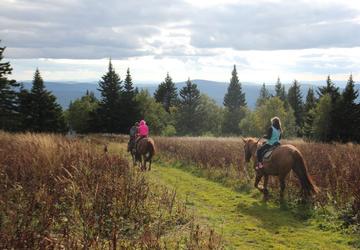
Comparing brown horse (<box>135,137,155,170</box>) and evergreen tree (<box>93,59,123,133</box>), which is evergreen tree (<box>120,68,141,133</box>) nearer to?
evergreen tree (<box>93,59,123,133</box>)

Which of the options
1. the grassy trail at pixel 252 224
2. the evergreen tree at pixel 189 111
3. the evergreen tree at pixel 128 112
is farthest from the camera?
the evergreen tree at pixel 189 111

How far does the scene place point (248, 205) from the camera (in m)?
12.3

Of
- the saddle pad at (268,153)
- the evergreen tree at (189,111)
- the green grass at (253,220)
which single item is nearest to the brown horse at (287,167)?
the saddle pad at (268,153)

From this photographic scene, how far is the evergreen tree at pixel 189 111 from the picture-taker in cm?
8406

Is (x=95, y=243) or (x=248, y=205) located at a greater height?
(x=95, y=243)

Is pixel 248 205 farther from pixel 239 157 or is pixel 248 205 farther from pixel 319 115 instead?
pixel 319 115

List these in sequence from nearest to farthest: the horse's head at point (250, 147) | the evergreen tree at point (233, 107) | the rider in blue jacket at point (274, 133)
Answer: the rider in blue jacket at point (274, 133), the horse's head at point (250, 147), the evergreen tree at point (233, 107)

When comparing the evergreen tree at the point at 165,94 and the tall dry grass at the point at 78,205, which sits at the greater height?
the evergreen tree at the point at 165,94

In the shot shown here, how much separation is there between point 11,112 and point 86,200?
4081 centimetres

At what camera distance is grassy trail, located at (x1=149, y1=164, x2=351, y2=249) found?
8461 millimetres

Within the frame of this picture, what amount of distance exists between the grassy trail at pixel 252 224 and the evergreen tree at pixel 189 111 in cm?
6930

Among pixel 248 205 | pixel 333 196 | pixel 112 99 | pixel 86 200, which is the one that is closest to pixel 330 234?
pixel 333 196

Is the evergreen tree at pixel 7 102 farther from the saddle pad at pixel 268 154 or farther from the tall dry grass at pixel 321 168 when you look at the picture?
the saddle pad at pixel 268 154

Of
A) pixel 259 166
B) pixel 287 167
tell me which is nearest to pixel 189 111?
pixel 259 166
